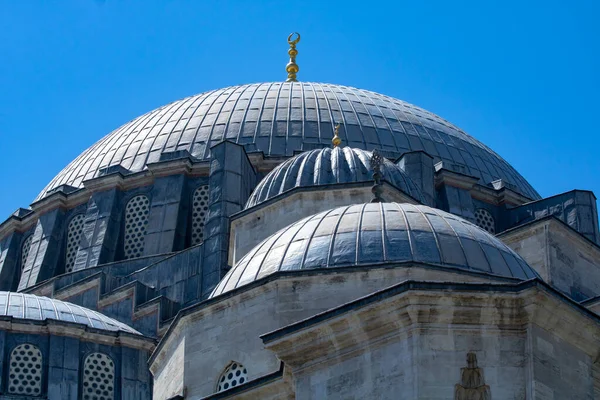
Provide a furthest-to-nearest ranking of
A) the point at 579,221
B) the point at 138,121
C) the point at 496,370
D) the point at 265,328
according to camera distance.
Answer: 1. the point at 138,121
2. the point at 579,221
3. the point at 265,328
4. the point at 496,370

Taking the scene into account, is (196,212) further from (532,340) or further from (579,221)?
(532,340)

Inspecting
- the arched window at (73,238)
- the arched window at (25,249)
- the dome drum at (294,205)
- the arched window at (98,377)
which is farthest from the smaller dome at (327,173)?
Answer: the arched window at (25,249)

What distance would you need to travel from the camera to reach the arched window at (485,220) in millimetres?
37562

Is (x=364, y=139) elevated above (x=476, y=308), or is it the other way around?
(x=364, y=139)

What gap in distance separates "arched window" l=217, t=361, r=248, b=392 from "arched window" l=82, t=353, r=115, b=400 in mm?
5588

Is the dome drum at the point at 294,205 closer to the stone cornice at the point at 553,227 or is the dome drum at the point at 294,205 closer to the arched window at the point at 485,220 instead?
the stone cornice at the point at 553,227

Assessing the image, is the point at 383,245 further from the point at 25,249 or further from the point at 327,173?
the point at 25,249

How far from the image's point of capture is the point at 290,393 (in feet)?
72.0

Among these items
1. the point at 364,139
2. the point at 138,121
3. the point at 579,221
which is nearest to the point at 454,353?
the point at 579,221

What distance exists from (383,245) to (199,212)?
1268 cm

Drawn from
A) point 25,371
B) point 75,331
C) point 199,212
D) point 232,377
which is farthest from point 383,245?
point 199,212

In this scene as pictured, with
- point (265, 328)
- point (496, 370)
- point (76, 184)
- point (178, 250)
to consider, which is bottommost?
point (496, 370)

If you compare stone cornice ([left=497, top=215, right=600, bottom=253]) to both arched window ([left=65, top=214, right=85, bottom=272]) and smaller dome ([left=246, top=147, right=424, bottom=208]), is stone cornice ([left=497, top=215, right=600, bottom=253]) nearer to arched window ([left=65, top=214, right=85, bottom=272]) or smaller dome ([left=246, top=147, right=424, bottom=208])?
smaller dome ([left=246, top=147, right=424, bottom=208])

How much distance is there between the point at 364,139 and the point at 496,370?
61.9 feet
